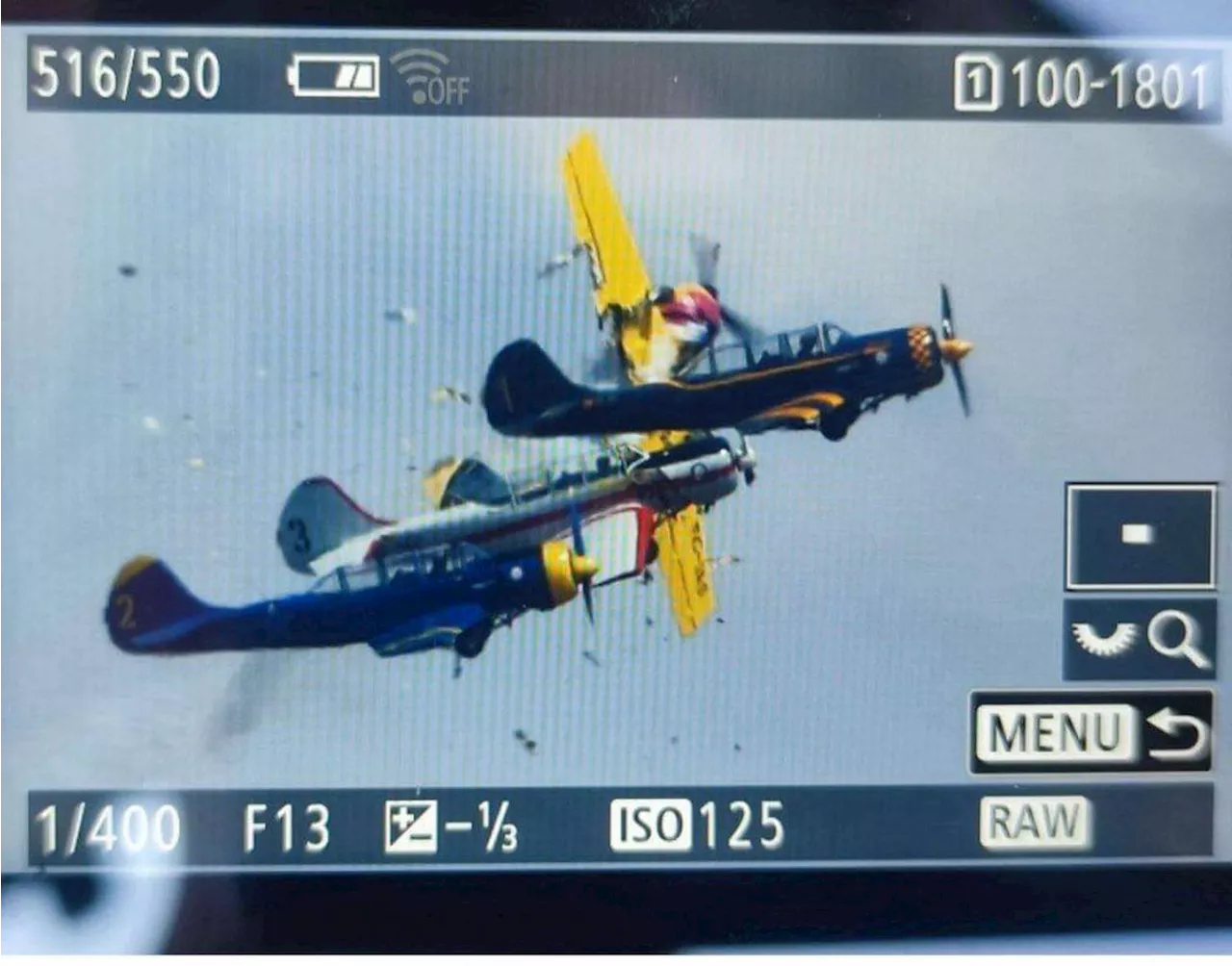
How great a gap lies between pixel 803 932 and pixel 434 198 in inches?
24.5

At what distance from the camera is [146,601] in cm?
135

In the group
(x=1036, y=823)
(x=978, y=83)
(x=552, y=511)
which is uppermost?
(x=978, y=83)

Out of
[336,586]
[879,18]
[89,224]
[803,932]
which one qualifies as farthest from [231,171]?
[803,932]

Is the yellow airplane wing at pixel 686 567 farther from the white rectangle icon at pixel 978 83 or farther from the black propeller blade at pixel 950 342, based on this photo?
the white rectangle icon at pixel 978 83

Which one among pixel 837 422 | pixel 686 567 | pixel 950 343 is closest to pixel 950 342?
pixel 950 343

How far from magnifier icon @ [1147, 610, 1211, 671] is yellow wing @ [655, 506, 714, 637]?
1.12 feet

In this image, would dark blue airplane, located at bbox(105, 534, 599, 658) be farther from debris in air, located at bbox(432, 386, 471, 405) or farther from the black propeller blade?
the black propeller blade

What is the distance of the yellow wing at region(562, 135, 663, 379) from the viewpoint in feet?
4.41

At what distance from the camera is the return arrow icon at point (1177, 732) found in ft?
4.54

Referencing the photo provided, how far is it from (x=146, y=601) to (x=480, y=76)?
464 mm

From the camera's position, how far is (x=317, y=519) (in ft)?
4.44

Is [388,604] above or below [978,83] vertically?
below

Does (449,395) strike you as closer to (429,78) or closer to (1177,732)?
(429,78)

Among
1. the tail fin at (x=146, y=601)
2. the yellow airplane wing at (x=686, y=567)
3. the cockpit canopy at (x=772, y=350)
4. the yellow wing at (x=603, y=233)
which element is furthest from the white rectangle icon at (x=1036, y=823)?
the tail fin at (x=146, y=601)
